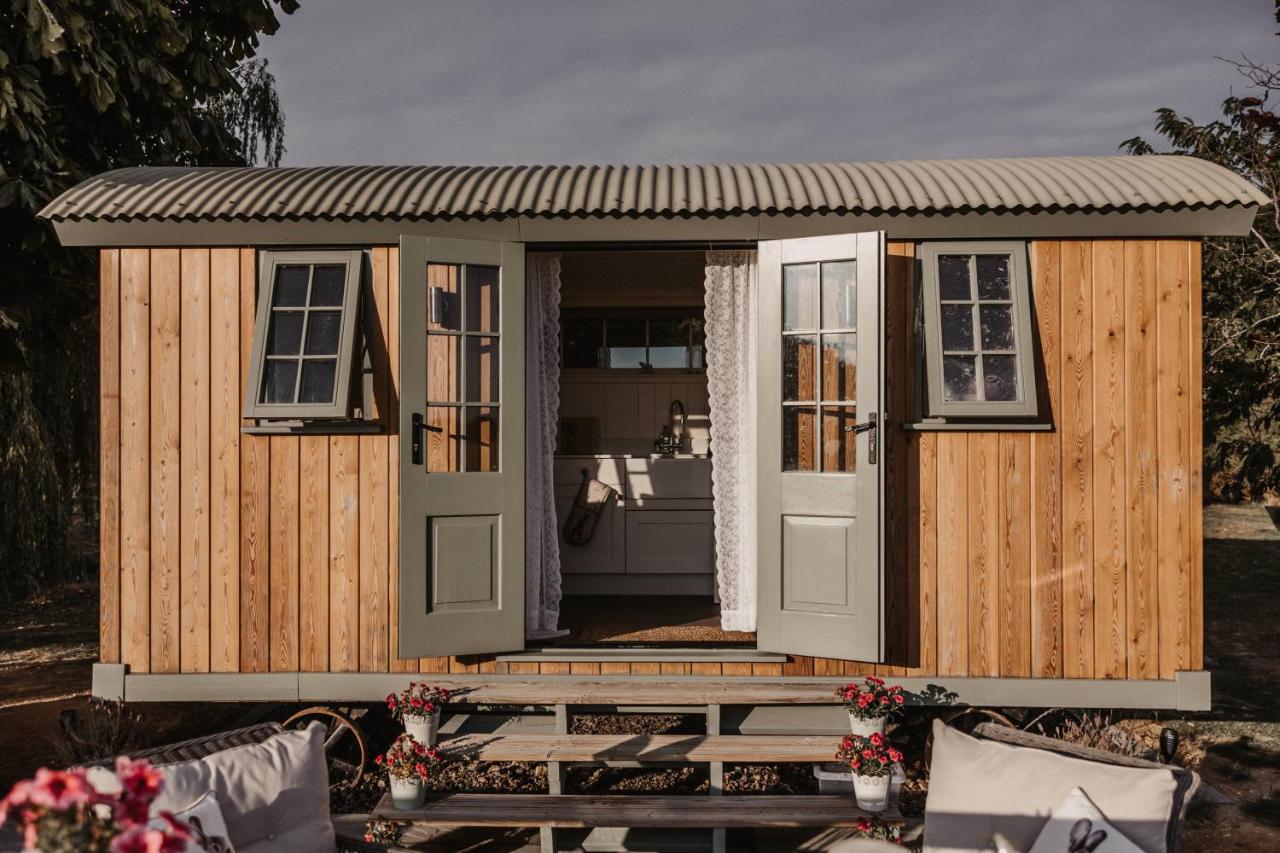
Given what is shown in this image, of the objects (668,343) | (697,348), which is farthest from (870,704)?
(668,343)

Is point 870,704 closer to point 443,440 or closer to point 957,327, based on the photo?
point 957,327

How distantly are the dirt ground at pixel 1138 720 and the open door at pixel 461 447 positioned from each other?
1.15m

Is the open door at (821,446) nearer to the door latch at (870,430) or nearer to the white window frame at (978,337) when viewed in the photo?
the door latch at (870,430)

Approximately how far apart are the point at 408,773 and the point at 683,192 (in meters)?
3.04

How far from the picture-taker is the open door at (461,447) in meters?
4.01

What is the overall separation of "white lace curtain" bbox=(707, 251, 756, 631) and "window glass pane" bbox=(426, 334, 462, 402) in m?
1.42

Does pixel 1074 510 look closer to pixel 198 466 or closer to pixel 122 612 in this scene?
pixel 198 466

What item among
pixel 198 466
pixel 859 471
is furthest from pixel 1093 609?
pixel 198 466

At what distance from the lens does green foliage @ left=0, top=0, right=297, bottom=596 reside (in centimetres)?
519

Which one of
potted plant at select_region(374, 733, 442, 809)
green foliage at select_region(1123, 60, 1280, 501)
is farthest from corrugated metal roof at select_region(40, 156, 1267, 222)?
green foliage at select_region(1123, 60, 1280, 501)

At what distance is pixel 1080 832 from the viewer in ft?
7.50

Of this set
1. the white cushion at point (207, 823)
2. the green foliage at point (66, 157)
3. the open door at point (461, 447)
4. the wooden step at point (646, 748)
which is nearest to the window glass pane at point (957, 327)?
the wooden step at point (646, 748)

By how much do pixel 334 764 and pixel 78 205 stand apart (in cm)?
316

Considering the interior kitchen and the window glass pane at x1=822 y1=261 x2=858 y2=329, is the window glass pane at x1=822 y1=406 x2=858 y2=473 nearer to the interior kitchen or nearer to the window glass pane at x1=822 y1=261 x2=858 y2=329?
the window glass pane at x1=822 y1=261 x2=858 y2=329
